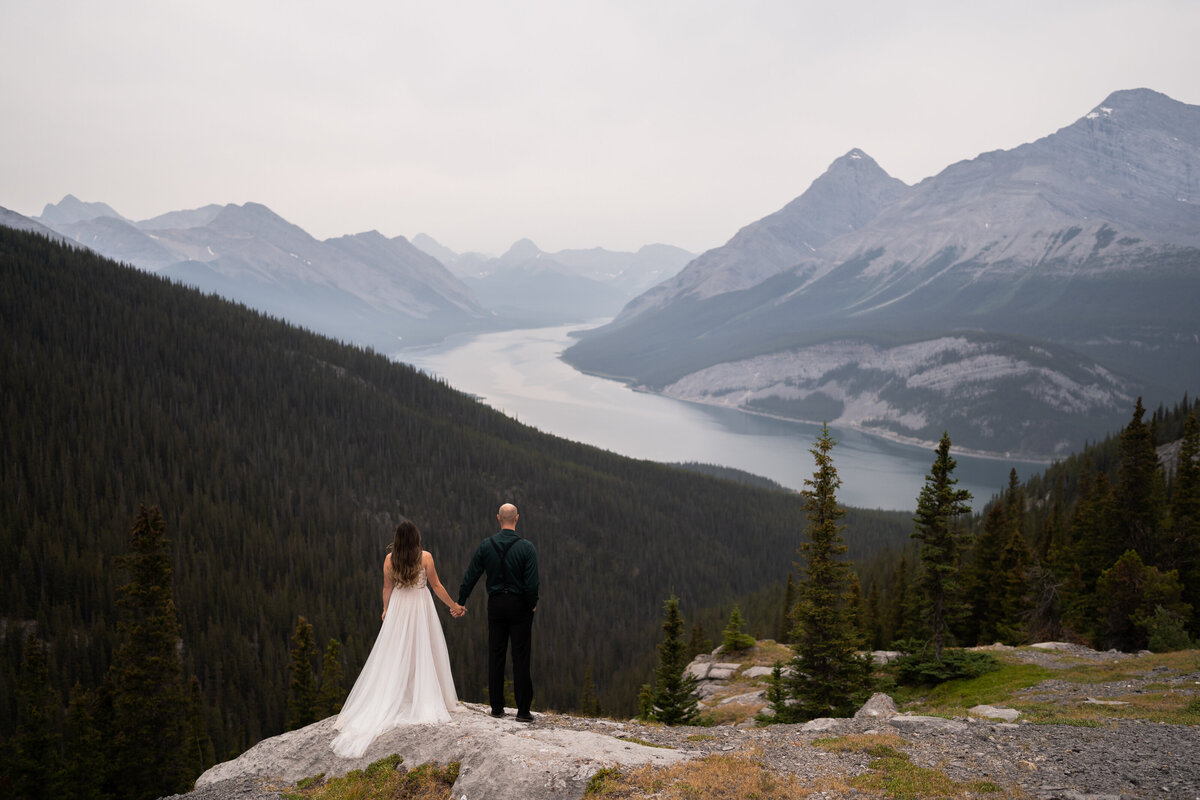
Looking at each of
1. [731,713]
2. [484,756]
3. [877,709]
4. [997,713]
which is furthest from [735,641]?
[484,756]

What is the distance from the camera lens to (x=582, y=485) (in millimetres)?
160750

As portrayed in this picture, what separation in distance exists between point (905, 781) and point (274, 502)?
131 metres

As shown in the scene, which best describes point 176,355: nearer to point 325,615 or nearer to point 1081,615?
point 325,615

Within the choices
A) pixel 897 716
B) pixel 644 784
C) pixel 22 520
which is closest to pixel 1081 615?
pixel 897 716

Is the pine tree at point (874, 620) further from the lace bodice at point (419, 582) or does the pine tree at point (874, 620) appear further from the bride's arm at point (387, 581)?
the bride's arm at point (387, 581)

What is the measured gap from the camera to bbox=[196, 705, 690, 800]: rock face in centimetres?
1212

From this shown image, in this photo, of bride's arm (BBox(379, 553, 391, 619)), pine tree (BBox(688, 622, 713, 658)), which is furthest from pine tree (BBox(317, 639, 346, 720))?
bride's arm (BBox(379, 553, 391, 619))

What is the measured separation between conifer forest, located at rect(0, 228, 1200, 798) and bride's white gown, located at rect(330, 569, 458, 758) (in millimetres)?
18159

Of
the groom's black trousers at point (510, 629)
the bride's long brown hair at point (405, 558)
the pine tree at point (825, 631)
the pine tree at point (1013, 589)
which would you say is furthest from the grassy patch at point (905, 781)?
the pine tree at point (1013, 589)

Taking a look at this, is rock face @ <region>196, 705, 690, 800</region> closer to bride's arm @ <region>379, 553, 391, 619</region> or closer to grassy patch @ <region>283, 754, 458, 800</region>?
grassy patch @ <region>283, 754, 458, 800</region>

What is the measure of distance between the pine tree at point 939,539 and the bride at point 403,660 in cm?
2407

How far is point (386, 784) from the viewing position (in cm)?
1307

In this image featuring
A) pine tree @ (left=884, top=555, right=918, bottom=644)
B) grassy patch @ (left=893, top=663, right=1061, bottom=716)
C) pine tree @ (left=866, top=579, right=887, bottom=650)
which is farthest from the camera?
pine tree @ (left=866, top=579, right=887, bottom=650)

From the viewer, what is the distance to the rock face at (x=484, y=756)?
39.8ft
